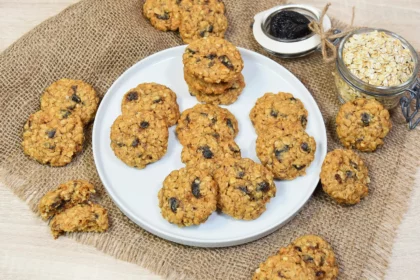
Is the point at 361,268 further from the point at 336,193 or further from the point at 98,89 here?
the point at 98,89

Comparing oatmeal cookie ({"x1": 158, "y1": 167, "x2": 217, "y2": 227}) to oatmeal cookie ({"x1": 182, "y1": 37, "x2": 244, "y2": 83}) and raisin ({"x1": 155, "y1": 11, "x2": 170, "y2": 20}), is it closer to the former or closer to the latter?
oatmeal cookie ({"x1": 182, "y1": 37, "x2": 244, "y2": 83})

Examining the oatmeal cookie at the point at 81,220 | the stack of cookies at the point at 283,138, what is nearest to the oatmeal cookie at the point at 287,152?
the stack of cookies at the point at 283,138

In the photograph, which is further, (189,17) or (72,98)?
(189,17)

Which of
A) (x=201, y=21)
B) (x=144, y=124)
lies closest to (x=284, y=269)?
(x=144, y=124)

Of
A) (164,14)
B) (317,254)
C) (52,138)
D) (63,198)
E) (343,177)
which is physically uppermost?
(164,14)

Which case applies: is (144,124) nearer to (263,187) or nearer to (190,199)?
(190,199)

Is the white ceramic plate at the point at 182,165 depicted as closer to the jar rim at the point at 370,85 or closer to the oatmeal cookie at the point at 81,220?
the oatmeal cookie at the point at 81,220

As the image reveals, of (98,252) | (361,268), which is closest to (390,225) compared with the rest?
(361,268)
